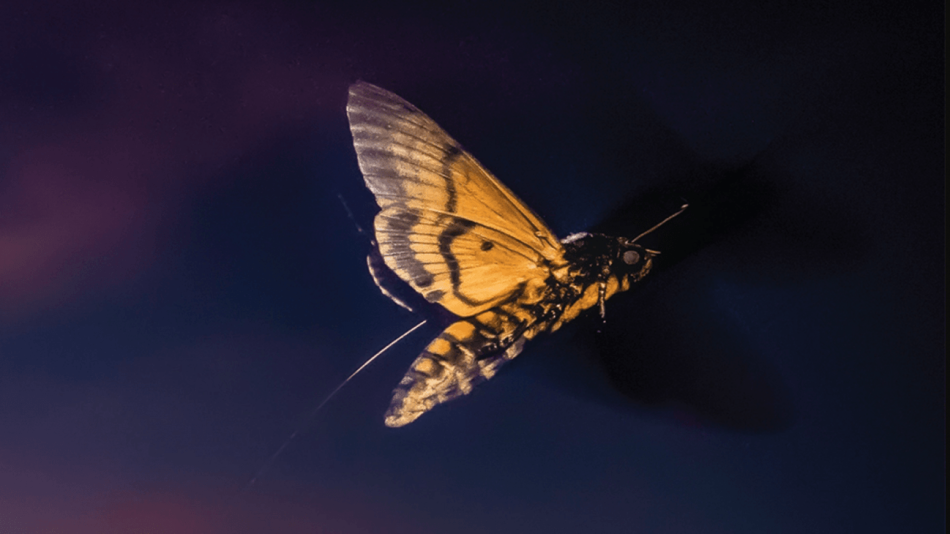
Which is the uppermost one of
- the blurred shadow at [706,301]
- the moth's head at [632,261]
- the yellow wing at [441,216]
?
the yellow wing at [441,216]

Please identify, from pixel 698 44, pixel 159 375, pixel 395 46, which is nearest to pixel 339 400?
pixel 159 375

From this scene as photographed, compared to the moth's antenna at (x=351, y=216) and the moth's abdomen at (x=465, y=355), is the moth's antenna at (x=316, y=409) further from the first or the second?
the moth's antenna at (x=351, y=216)

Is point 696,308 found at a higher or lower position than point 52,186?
lower

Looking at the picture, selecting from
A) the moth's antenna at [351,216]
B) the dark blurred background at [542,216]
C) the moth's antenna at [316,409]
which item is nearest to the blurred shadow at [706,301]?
the dark blurred background at [542,216]

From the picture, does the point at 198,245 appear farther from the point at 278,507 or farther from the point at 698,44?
the point at 698,44

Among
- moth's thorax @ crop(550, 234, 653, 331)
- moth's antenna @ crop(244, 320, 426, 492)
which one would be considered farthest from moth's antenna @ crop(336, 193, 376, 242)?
moth's thorax @ crop(550, 234, 653, 331)

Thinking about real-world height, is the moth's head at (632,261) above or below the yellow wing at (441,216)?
below
